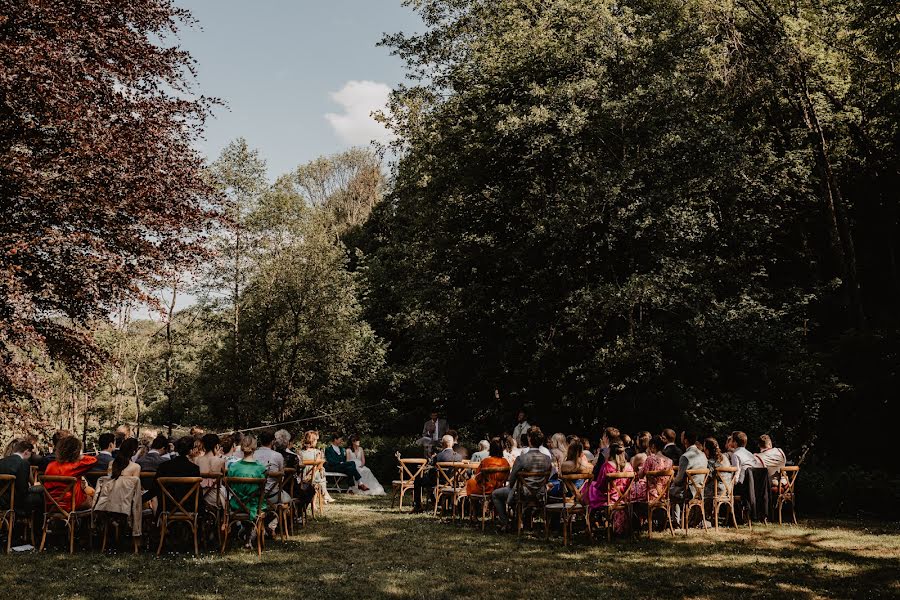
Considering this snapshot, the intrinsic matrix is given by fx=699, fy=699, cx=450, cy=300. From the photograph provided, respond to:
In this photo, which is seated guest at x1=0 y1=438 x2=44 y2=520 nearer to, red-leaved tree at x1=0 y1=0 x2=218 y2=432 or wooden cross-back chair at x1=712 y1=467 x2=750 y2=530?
red-leaved tree at x1=0 y1=0 x2=218 y2=432

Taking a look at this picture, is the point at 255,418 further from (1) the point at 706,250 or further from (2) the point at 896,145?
(2) the point at 896,145

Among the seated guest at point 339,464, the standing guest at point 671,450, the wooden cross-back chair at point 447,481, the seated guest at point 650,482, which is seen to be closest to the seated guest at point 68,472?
the wooden cross-back chair at point 447,481

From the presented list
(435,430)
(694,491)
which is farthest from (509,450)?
(435,430)

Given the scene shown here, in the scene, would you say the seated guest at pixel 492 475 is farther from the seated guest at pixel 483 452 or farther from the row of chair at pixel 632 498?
the seated guest at pixel 483 452

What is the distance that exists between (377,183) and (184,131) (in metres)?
28.8

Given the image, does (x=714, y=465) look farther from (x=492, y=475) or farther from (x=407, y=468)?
(x=407, y=468)

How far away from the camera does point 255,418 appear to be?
1155 inches

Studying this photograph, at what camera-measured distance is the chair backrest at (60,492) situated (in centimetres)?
853

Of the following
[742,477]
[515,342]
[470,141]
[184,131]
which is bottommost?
[742,477]

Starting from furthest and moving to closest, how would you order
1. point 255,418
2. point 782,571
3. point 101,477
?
point 255,418, point 101,477, point 782,571

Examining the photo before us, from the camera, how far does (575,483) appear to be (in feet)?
31.5

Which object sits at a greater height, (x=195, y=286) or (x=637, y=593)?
(x=195, y=286)

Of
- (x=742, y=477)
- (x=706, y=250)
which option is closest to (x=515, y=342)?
(x=706, y=250)

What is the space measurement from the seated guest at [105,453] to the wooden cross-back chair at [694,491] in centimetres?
793
